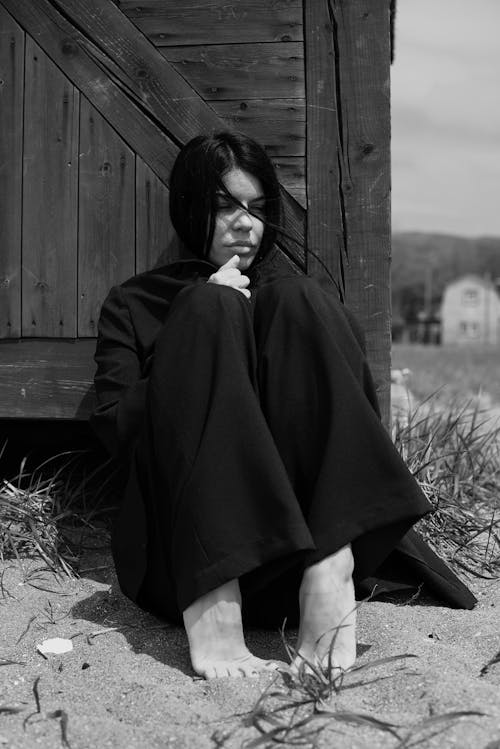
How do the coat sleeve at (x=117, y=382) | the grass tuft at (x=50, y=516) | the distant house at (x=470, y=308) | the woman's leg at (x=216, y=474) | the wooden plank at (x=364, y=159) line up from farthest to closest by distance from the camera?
the distant house at (x=470, y=308) < the wooden plank at (x=364, y=159) < the grass tuft at (x=50, y=516) < the coat sleeve at (x=117, y=382) < the woman's leg at (x=216, y=474)

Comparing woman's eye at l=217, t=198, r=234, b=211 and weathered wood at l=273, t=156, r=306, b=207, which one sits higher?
weathered wood at l=273, t=156, r=306, b=207

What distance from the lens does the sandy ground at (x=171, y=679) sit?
1722 millimetres

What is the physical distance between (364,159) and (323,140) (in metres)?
0.16

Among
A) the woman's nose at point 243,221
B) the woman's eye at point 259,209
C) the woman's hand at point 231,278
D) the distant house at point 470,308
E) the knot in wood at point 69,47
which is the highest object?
the knot in wood at point 69,47

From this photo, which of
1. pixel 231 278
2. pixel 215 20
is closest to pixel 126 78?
pixel 215 20

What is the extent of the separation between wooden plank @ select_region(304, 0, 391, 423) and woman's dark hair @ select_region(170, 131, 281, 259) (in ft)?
Answer: 1.20

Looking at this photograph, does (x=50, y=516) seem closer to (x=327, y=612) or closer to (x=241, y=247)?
(x=241, y=247)

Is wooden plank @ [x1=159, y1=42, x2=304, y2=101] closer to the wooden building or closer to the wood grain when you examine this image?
the wooden building

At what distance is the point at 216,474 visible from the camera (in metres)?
2.02

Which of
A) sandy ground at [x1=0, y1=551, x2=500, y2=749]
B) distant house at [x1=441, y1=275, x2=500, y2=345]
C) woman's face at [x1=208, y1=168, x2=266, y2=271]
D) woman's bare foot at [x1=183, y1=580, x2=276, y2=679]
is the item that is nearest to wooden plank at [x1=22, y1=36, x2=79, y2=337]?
woman's face at [x1=208, y1=168, x2=266, y2=271]

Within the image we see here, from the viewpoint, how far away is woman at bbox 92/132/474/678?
2008 mm

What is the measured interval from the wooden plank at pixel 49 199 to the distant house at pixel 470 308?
78.7 m

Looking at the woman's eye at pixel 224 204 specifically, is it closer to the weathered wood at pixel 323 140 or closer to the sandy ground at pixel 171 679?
the weathered wood at pixel 323 140

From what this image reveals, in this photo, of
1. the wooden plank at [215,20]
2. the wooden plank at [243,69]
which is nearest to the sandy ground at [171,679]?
the wooden plank at [243,69]
